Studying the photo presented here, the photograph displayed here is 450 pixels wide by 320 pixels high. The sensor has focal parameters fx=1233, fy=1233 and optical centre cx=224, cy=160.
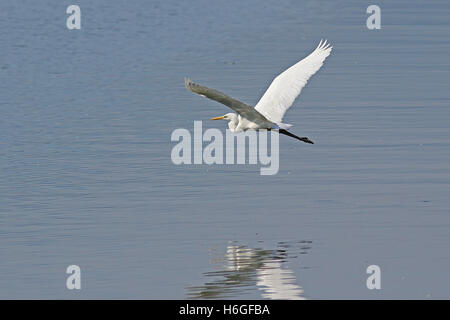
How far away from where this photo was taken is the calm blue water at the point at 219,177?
1162cm

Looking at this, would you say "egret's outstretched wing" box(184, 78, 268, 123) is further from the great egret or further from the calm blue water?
the calm blue water

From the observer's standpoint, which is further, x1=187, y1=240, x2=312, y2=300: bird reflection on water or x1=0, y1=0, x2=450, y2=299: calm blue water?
x1=0, y1=0, x2=450, y2=299: calm blue water

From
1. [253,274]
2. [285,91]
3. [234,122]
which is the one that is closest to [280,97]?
[285,91]

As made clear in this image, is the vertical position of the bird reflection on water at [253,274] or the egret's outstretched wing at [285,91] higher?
the egret's outstretched wing at [285,91]

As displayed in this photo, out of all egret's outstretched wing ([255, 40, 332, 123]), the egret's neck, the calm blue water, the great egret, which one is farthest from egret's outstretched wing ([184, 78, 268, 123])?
the calm blue water

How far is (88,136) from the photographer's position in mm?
18203

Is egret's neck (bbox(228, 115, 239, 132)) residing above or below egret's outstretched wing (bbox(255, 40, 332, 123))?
below

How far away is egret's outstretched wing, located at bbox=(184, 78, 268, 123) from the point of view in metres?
12.7

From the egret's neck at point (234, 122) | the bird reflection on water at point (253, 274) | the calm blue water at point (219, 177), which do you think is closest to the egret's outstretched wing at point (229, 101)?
the egret's neck at point (234, 122)

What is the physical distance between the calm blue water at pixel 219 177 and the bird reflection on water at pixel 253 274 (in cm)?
2

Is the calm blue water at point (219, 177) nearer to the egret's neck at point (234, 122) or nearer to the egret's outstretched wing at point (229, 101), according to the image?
the egret's neck at point (234, 122)

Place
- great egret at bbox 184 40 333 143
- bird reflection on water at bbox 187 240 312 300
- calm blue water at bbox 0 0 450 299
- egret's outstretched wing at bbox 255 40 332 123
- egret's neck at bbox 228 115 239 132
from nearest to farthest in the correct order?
bird reflection on water at bbox 187 240 312 300 < calm blue water at bbox 0 0 450 299 < great egret at bbox 184 40 333 143 < egret's neck at bbox 228 115 239 132 < egret's outstretched wing at bbox 255 40 332 123

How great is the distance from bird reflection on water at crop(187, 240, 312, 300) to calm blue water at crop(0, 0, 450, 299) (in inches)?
1.0

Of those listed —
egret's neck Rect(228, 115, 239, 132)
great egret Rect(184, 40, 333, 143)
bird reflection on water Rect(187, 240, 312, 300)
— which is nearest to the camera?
bird reflection on water Rect(187, 240, 312, 300)
